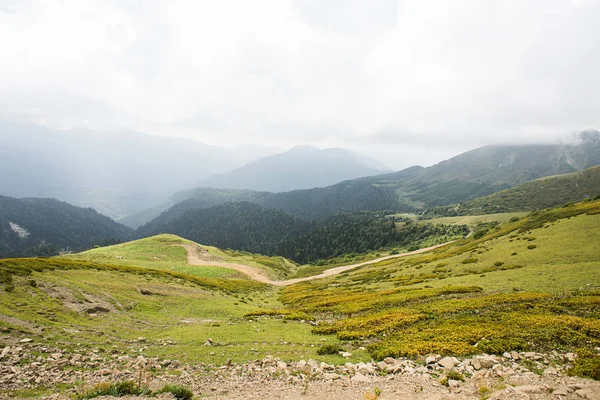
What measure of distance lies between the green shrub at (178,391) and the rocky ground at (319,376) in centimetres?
90

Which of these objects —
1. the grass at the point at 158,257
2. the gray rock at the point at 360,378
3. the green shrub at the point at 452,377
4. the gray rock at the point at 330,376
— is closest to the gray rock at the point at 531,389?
the green shrub at the point at 452,377

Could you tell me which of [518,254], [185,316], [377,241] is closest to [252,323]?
[185,316]

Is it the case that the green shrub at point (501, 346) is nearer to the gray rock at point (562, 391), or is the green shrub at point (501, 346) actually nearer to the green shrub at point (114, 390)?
the gray rock at point (562, 391)

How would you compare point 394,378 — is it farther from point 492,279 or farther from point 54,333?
point 492,279

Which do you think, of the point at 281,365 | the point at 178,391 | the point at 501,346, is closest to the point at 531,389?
the point at 501,346

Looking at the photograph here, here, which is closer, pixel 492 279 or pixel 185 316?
pixel 185 316

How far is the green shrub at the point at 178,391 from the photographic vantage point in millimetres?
12500

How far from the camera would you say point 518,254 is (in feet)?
141

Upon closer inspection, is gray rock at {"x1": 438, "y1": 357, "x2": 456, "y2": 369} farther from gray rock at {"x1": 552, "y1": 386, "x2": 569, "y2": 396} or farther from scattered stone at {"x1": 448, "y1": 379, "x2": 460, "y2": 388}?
gray rock at {"x1": 552, "y1": 386, "x2": 569, "y2": 396}

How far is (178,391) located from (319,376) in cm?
685

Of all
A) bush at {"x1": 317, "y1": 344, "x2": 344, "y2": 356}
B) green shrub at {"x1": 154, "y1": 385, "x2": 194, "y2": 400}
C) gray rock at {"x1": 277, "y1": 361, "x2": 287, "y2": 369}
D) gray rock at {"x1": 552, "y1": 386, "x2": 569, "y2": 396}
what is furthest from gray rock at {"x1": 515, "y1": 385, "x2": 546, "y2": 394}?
green shrub at {"x1": 154, "y1": 385, "x2": 194, "y2": 400}

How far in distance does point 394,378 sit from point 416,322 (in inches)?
400

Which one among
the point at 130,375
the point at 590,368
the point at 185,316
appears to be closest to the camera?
the point at 590,368

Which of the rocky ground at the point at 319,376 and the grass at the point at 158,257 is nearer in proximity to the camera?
the rocky ground at the point at 319,376
